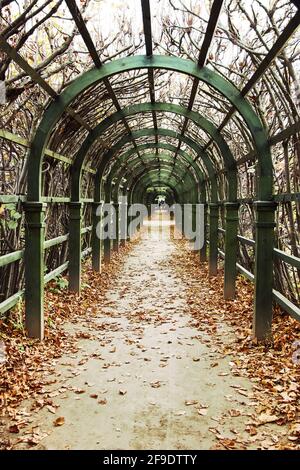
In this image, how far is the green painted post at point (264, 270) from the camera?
18.6 feet

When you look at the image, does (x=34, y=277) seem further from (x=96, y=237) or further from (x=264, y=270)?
(x=96, y=237)

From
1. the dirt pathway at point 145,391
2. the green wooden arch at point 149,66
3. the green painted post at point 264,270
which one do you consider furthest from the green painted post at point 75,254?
the green painted post at point 264,270

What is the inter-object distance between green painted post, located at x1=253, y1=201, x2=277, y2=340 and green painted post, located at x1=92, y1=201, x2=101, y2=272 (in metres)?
6.24

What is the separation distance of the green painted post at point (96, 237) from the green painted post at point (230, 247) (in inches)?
160

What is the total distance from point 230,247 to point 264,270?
2.80m

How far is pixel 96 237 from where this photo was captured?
11.3 meters

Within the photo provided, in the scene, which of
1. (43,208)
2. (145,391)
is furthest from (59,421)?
(43,208)

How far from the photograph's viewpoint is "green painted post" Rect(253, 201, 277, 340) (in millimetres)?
5676

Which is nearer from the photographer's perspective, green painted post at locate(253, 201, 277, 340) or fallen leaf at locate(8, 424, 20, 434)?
fallen leaf at locate(8, 424, 20, 434)

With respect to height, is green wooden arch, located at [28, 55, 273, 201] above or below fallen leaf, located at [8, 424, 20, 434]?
above

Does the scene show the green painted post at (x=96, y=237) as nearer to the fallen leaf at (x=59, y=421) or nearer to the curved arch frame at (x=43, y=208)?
the curved arch frame at (x=43, y=208)

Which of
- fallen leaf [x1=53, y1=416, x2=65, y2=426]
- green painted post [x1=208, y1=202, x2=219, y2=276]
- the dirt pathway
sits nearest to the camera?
the dirt pathway

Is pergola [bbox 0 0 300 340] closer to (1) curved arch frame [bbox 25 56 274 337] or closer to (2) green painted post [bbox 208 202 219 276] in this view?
(1) curved arch frame [bbox 25 56 274 337]

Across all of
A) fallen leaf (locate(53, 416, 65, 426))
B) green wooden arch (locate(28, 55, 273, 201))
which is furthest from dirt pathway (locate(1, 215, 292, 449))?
green wooden arch (locate(28, 55, 273, 201))
